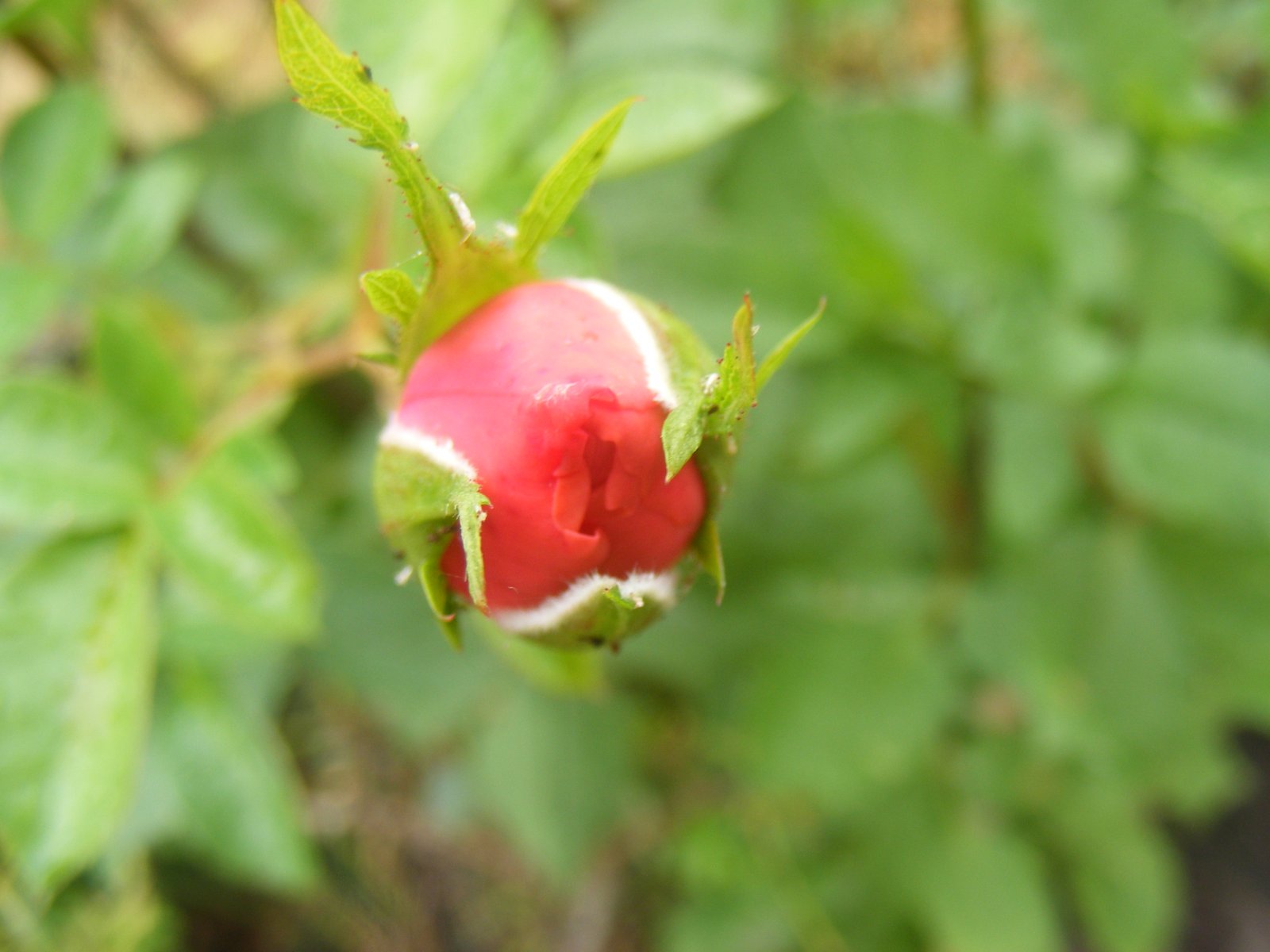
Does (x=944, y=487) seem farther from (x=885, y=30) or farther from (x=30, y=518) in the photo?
(x=885, y=30)

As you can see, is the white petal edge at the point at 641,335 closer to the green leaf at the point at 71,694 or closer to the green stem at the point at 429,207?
the green stem at the point at 429,207

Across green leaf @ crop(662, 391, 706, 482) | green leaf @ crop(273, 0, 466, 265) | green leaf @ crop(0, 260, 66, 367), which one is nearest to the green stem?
green leaf @ crop(273, 0, 466, 265)

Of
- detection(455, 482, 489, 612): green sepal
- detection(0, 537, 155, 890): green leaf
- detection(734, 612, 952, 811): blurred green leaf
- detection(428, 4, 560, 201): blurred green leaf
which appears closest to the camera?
detection(455, 482, 489, 612): green sepal

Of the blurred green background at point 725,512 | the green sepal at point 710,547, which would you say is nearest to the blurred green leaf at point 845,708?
the blurred green background at point 725,512

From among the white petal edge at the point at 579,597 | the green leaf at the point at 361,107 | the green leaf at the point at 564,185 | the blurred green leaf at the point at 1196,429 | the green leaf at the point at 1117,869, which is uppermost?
the green leaf at the point at 361,107

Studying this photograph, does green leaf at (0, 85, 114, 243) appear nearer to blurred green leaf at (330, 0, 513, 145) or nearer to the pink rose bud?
blurred green leaf at (330, 0, 513, 145)

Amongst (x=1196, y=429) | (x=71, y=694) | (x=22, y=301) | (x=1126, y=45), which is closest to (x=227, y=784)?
(x=71, y=694)
